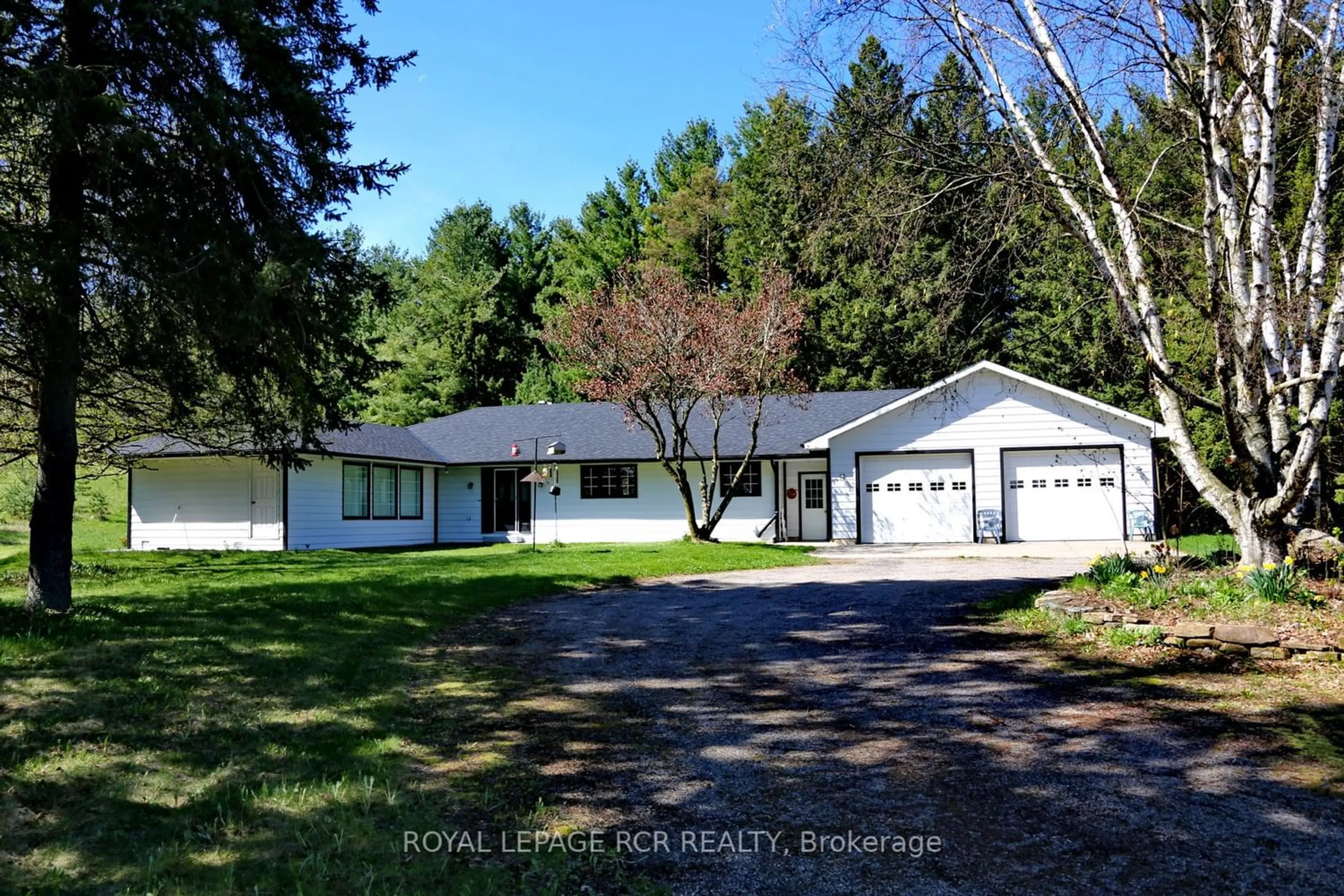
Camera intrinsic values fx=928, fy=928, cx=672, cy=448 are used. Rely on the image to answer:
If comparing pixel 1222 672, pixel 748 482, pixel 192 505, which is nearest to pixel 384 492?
pixel 192 505

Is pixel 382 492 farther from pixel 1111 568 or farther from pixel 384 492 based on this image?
pixel 1111 568

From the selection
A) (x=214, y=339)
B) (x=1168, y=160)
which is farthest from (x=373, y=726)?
(x=1168, y=160)

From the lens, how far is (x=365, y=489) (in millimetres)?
23297

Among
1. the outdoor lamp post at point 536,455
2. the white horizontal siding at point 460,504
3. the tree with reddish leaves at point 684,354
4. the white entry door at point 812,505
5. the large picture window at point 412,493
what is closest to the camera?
the tree with reddish leaves at point 684,354

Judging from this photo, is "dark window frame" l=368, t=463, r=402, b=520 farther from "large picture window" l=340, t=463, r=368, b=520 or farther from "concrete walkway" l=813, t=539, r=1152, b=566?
"concrete walkway" l=813, t=539, r=1152, b=566

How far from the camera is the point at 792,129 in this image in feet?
31.5

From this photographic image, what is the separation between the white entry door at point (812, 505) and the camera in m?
24.5

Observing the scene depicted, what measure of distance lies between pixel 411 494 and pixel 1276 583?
21318 millimetres

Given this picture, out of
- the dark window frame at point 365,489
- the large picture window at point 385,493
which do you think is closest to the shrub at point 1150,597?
the dark window frame at point 365,489

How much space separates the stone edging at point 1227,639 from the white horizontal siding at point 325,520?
17.1 meters

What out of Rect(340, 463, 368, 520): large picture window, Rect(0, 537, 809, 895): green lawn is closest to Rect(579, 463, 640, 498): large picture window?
Rect(340, 463, 368, 520): large picture window

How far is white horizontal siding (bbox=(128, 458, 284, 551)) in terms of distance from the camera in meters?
22.1

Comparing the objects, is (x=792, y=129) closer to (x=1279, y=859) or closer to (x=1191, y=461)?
(x=1191, y=461)

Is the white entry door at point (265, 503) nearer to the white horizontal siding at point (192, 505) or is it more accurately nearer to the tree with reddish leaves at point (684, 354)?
the white horizontal siding at point (192, 505)
